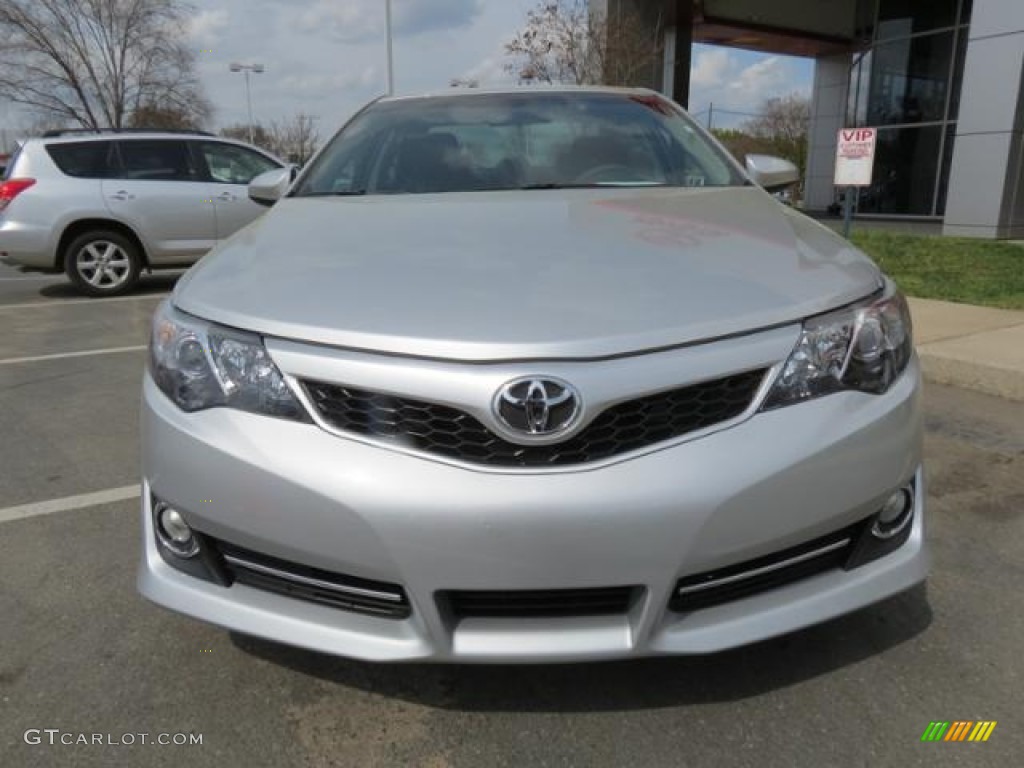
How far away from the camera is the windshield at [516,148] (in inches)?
123

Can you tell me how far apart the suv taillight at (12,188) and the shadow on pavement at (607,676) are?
836 centimetres

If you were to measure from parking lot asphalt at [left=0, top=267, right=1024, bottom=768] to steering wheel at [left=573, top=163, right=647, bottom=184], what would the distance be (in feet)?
5.61

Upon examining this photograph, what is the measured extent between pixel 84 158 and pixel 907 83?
16.0m

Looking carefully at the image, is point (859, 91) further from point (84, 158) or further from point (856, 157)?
point (84, 158)

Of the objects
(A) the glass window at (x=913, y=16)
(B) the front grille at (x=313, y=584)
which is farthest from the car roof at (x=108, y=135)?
(A) the glass window at (x=913, y=16)

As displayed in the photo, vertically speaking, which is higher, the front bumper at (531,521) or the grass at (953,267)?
the front bumper at (531,521)

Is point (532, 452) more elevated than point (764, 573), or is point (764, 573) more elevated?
point (532, 452)

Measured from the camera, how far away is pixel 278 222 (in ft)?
8.70

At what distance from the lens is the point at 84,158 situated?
9.07 m

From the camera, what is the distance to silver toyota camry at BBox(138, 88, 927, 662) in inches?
63.6

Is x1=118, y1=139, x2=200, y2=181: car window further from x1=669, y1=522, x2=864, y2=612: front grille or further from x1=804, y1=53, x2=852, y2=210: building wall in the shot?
x1=804, y1=53, x2=852, y2=210: building wall

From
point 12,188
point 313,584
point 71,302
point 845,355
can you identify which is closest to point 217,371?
point 313,584

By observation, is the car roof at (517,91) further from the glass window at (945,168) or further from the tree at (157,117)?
the tree at (157,117)

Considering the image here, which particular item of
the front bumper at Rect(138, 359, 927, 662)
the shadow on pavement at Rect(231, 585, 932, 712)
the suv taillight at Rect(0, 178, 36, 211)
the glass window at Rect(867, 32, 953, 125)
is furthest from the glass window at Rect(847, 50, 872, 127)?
the front bumper at Rect(138, 359, 927, 662)
